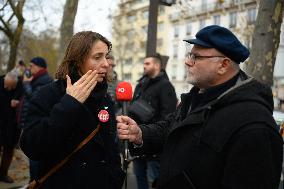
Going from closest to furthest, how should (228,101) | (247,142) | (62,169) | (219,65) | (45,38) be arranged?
(247,142) < (228,101) < (219,65) < (62,169) < (45,38)

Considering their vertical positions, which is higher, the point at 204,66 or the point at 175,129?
the point at 204,66

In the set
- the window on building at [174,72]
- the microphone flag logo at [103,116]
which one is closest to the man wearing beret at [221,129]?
the microphone flag logo at [103,116]

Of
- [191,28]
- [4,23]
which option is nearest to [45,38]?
[4,23]

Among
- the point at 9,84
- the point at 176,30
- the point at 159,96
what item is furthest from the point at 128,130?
the point at 176,30

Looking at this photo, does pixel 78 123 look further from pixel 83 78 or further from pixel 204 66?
pixel 204 66

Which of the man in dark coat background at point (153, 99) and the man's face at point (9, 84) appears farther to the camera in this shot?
the man's face at point (9, 84)

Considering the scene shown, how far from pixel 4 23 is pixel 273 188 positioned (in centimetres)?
1138

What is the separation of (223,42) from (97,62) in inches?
38.8

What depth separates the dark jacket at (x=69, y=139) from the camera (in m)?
2.55

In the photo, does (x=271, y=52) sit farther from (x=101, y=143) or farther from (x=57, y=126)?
(x=57, y=126)

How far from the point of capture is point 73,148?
2730 millimetres

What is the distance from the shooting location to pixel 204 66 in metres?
2.54

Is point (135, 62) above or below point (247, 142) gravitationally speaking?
above

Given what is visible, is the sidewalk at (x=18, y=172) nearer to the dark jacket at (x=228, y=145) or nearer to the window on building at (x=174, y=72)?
the dark jacket at (x=228, y=145)
